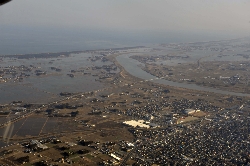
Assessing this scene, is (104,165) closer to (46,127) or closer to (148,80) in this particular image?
(46,127)

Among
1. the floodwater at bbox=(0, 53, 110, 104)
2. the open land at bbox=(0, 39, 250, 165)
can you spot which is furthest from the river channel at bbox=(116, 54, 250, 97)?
the floodwater at bbox=(0, 53, 110, 104)

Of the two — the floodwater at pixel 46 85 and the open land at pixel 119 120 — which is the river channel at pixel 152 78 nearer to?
the open land at pixel 119 120

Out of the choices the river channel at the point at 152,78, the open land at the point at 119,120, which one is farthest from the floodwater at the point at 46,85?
the river channel at the point at 152,78

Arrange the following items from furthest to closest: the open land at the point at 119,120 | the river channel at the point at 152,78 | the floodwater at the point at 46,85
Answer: the river channel at the point at 152,78 → the floodwater at the point at 46,85 → the open land at the point at 119,120

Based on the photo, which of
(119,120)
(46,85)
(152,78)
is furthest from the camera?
(152,78)

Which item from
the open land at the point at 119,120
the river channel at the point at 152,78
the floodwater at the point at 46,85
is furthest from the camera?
the river channel at the point at 152,78

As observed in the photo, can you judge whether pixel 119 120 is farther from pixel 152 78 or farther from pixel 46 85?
pixel 152 78

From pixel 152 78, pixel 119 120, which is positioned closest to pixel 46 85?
pixel 119 120

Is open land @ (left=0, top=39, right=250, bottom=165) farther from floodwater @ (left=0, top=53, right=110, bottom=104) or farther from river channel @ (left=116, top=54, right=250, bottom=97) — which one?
river channel @ (left=116, top=54, right=250, bottom=97)
